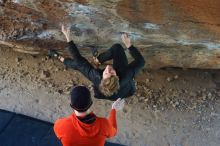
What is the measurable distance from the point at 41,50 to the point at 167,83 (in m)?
1.68

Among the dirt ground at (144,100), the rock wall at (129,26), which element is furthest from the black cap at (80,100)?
the dirt ground at (144,100)

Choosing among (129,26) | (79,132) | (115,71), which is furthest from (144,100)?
(79,132)

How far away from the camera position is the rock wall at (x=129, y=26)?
199 inches

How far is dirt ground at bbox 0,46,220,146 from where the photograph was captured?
570cm

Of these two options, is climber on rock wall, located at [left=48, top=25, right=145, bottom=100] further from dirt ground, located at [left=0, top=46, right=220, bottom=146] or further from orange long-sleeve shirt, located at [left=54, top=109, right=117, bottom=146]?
dirt ground, located at [left=0, top=46, right=220, bottom=146]

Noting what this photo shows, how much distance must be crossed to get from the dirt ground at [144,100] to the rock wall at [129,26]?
331mm

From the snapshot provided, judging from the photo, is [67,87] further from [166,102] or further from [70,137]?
[70,137]

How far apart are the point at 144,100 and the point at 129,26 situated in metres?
1.13

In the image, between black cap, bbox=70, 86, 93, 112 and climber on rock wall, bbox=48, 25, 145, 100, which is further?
climber on rock wall, bbox=48, 25, 145, 100

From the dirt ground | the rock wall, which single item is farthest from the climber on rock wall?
the dirt ground

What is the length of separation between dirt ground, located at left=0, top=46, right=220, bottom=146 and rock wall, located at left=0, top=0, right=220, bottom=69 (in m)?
0.33

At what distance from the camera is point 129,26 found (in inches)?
211

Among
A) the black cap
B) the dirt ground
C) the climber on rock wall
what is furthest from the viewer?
the dirt ground

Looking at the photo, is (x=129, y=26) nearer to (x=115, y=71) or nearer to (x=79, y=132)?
(x=115, y=71)
